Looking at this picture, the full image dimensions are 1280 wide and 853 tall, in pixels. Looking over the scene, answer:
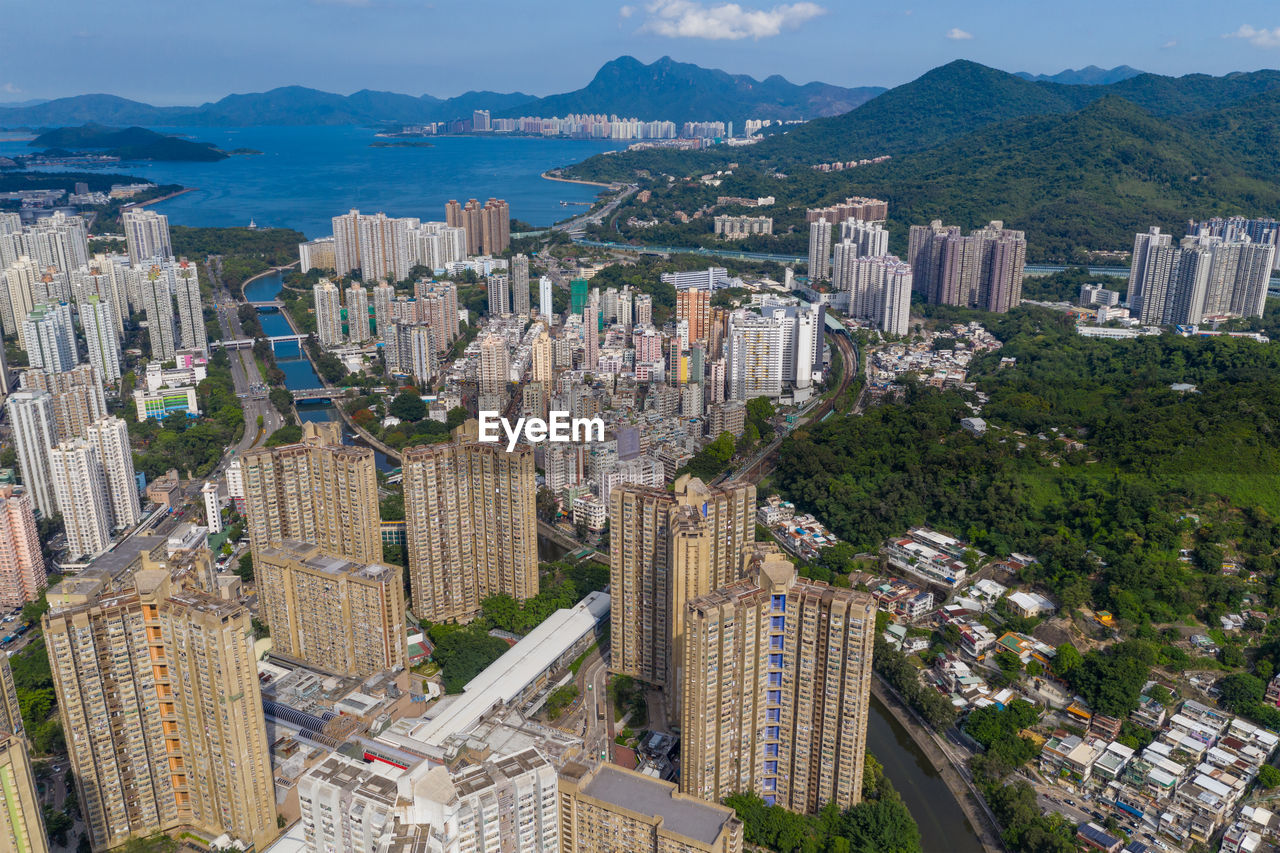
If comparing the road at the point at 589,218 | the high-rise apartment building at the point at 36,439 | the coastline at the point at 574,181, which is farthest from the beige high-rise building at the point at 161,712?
the coastline at the point at 574,181

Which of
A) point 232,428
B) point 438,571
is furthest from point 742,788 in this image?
point 232,428

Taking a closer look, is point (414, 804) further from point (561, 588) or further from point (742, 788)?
point (561, 588)

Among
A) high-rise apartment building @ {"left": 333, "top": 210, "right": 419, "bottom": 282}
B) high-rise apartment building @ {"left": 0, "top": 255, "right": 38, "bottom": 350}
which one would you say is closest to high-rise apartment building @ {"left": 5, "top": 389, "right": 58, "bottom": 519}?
high-rise apartment building @ {"left": 0, "top": 255, "right": 38, "bottom": 350}

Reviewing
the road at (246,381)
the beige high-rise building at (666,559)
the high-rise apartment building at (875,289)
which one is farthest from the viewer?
the high-rise apartment building at (875,289)

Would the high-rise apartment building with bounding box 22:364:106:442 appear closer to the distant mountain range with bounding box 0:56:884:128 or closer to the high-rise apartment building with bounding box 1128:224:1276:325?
the high-rise apartment building with bounding box 1128:224:1276:325

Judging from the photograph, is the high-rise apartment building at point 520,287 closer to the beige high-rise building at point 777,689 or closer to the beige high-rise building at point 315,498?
the beige high-rise building at point 315,498

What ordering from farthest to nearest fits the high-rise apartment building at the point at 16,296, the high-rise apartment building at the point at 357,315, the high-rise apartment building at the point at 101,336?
1. the high-rise apartment building at the point at 357,315
2. the high-rise apartment building at the point at 16,296
3. the high-rise apartment building at the point at 101,336
